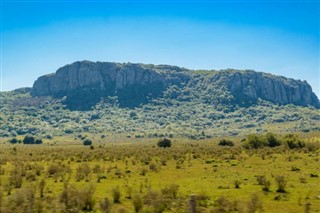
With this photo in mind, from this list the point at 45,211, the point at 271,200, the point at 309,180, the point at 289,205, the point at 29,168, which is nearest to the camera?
the point at 45,211

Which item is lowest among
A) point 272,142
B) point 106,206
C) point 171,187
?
point 171,187

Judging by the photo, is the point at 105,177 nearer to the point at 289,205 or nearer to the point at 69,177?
the point at 69,177

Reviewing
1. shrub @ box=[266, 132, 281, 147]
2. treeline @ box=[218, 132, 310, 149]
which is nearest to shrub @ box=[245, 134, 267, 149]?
treeline @ box=[218, 132, 310, 149]

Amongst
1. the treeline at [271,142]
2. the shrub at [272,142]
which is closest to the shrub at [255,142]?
the treeline at [271,142]

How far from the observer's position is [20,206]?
18.5m

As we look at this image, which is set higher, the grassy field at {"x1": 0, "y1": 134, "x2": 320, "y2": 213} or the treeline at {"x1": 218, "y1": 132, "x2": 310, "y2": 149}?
the treeline at {"x1": 218, "y1": 132, "x2": 310, "y2": 149}

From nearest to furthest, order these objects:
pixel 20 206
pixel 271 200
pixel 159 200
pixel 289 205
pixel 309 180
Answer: pixel 20 206 → pixel 159 200 → pixel 289 205 → pixel 271 200 → pixel 309 180

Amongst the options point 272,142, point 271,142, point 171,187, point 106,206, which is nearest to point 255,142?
point 271,142

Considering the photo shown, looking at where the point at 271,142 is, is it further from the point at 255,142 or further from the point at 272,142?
the point at 255,142

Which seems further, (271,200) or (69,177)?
(69,177)

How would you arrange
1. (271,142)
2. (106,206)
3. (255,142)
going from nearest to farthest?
(106,206)
(255,142)
(271,142)

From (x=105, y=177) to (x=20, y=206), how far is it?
18.6 m

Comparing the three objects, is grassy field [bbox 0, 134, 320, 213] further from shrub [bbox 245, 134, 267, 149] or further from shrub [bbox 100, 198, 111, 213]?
shrub [bbox 245, 134, 267, 149]

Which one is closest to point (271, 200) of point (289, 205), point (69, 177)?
point (289, 205)
